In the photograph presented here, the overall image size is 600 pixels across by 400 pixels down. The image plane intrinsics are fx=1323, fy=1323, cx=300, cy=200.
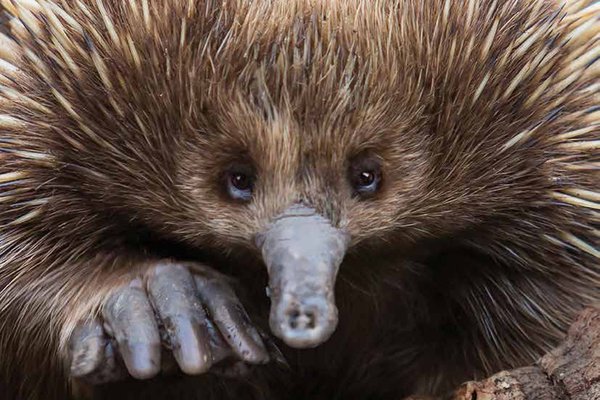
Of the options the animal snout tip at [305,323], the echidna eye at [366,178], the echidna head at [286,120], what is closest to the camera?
the animal snout tip at [305,323]

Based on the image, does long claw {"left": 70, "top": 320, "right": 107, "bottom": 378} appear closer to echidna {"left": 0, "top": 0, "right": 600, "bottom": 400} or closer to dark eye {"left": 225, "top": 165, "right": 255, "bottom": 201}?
echidna {"left": 0, "top": 0, "right": 600, "bottom": 400}

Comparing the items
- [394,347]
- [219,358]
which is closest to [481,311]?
[394,347]

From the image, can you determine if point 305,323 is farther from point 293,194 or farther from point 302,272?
point 293,194

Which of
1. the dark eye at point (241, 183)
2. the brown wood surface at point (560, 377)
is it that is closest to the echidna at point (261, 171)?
the dark eye at point (241, 183)

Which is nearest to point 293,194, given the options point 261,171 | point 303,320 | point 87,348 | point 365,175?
point 261,171

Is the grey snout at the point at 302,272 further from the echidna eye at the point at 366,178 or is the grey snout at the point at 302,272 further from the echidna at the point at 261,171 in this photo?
the echidna eye at the point at 366,178

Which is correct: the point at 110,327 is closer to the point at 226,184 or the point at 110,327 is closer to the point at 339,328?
the point at 226,184

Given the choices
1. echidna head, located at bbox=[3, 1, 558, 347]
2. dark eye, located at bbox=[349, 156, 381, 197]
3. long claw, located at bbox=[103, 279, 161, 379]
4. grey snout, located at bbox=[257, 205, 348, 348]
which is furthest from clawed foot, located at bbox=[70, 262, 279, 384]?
dark eye, located at bbox=[349, 156, 381, 197]
